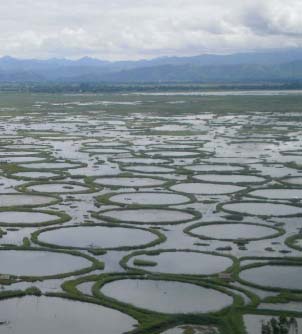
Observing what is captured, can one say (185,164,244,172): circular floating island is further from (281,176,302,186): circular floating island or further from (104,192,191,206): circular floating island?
(104,192,191,206): circular floating island

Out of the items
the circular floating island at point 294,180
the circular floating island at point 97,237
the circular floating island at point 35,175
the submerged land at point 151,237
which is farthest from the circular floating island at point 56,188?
the circular floating island at point 294,180

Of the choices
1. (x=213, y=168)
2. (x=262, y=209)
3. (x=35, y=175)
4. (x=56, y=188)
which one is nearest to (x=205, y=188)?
(x=262, y=209)

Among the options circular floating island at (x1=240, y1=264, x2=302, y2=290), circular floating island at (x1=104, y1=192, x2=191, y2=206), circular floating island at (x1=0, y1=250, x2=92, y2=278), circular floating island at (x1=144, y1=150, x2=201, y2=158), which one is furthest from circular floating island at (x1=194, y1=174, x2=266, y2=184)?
circular floating island at (x1=0, y1=250, x2=92, y2=278)

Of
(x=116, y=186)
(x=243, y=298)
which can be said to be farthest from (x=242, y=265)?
(x=116, y=186)

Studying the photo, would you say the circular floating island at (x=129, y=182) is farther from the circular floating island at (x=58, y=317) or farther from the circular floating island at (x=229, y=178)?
the circular floating island at (x=58, y=317)

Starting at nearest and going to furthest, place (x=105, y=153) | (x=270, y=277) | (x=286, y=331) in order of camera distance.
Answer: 1. (x=286, y=331)
2. (x=270, y=277)
3. (x=105, y=153)

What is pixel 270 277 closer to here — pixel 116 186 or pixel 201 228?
pixel 201 228

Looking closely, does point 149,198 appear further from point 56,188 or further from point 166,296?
point 166,296
